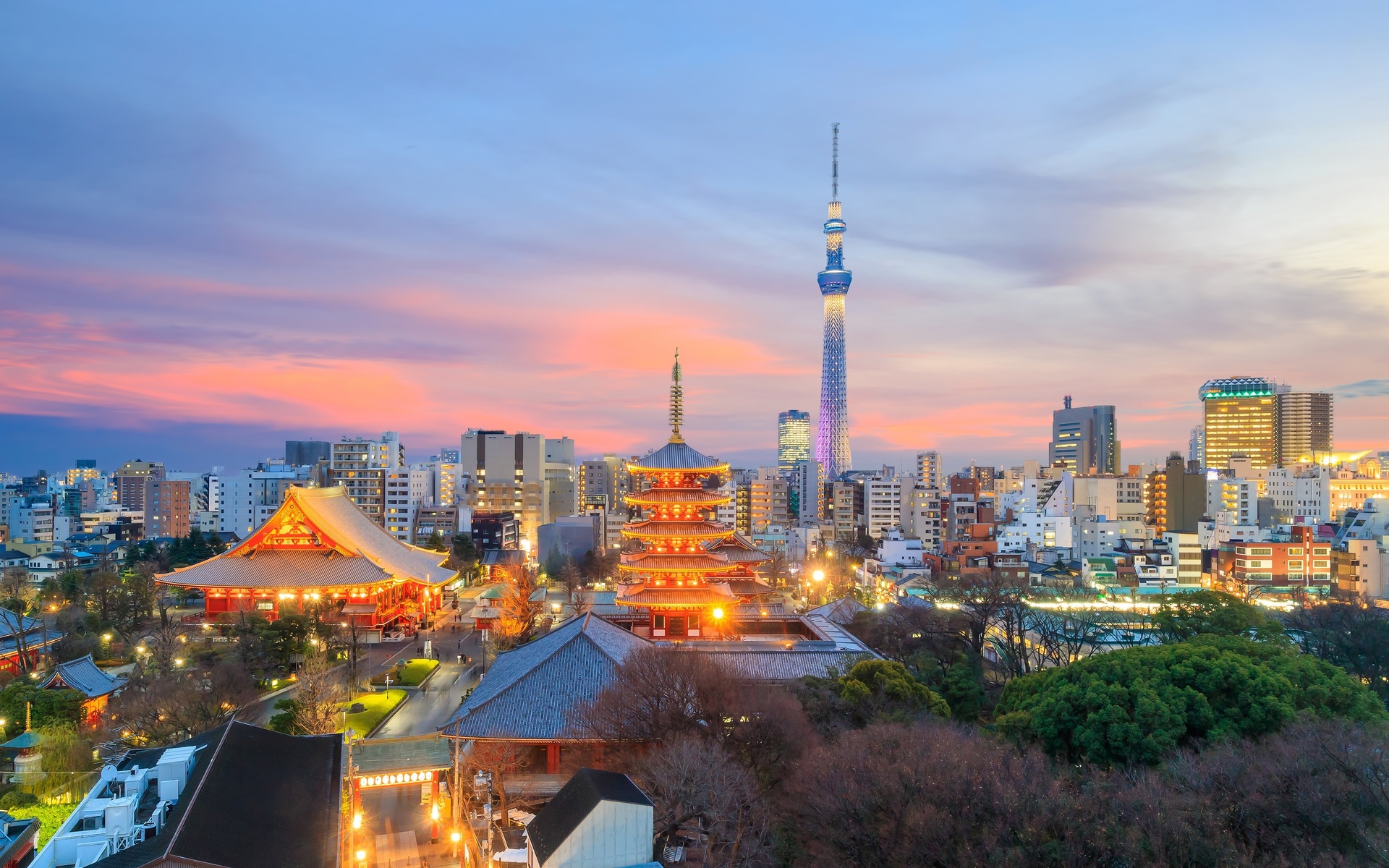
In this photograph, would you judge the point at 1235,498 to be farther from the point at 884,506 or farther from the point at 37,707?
the point at 37,707

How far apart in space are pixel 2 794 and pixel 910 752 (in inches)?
782

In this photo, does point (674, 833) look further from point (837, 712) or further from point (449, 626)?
point (449, 626)

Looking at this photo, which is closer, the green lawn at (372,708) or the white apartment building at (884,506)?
the green lawn at (372,708)

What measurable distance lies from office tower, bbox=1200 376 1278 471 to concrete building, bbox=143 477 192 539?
121 metres

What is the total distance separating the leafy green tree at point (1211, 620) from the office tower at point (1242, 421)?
10130 centimetres

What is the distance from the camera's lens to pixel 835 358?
10769 cm

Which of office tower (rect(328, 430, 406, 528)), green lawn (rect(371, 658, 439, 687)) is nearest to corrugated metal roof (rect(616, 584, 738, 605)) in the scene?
green lawn (rect(371, 658, 439, 687))

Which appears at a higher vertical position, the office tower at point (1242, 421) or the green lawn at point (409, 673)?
the office tower at point (1242, 421)

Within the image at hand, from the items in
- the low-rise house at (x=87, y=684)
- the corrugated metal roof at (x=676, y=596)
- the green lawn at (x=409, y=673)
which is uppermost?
the corrugated metal roof at (x=676, y=596)

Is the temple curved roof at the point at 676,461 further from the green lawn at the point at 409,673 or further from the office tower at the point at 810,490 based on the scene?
the office tower at the point at 810,490

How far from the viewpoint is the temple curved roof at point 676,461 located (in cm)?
3603

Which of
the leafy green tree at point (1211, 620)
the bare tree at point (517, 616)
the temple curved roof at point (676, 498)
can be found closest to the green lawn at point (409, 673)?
the bare tree at point (517, 616)

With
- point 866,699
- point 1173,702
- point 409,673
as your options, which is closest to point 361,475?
point 409,673

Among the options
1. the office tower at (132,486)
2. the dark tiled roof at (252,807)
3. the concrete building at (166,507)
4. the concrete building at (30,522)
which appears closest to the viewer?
the dark tiled roof at (252,807)
